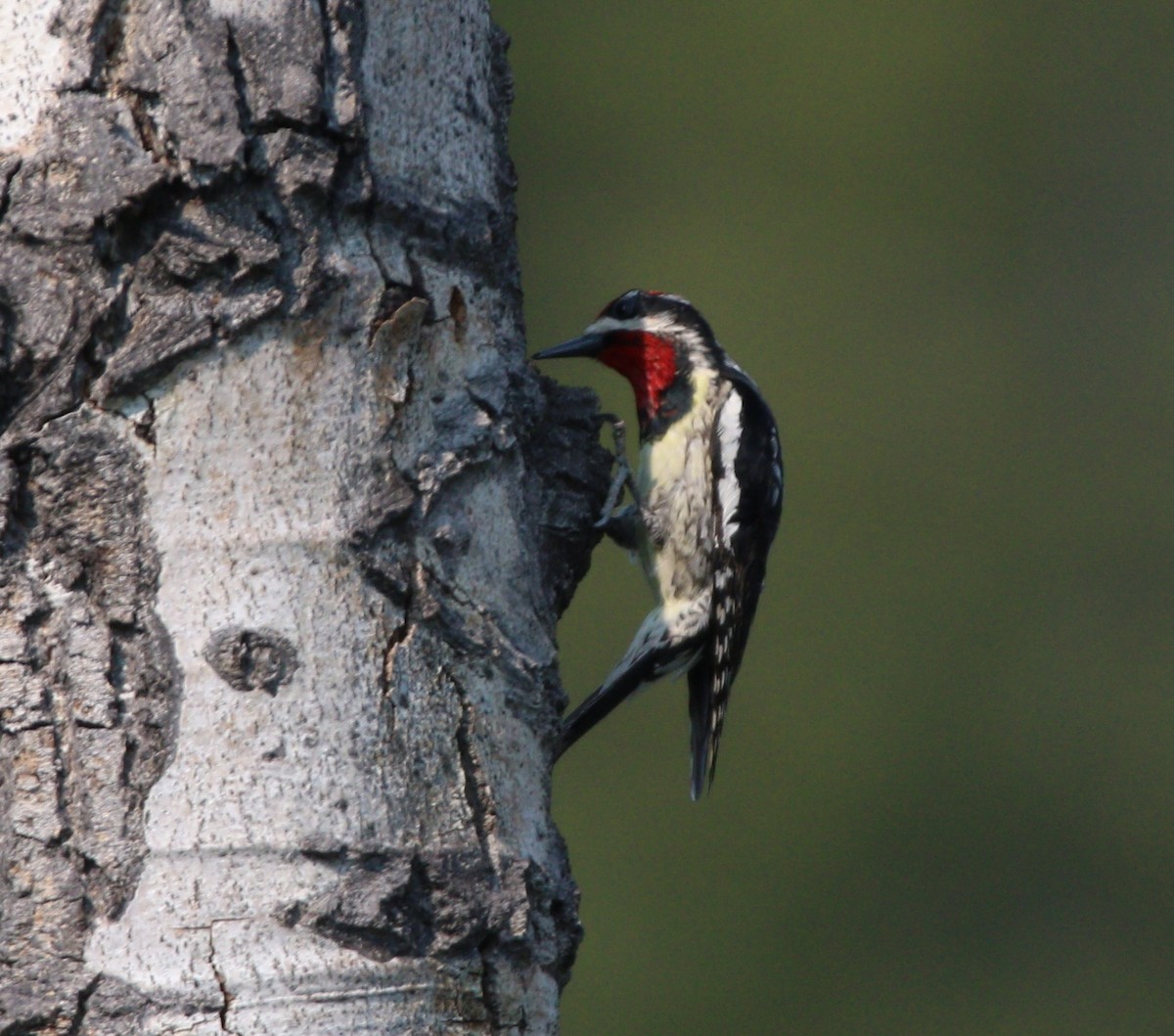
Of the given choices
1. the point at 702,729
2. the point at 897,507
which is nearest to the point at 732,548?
the point at 702,729

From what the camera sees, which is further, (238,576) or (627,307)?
(627,307)

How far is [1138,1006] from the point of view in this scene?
7.30 metres

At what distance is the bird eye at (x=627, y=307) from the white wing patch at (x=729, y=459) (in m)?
0.28

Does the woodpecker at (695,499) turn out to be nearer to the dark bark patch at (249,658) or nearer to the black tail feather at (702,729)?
the black tail feather at (702,729)

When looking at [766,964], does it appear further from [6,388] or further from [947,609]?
[6,388]

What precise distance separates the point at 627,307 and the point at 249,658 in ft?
7.12

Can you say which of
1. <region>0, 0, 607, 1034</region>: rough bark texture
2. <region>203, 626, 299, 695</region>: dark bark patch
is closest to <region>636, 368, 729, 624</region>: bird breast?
<region>0, 0, 607, 1034</region>: rough bark texture

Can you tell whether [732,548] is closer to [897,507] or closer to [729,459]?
[729,459]

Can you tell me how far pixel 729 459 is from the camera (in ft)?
11.5

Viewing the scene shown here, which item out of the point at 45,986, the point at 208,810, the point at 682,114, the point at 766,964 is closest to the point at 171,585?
the point at 208,810

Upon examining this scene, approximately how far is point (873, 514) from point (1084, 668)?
46.6 inches

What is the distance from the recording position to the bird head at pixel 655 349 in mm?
3559

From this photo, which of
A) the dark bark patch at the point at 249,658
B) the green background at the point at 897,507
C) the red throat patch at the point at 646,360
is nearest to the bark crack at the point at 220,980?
the dark bark patch at the point at 249,658

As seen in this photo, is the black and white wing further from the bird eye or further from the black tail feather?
the bird eye
